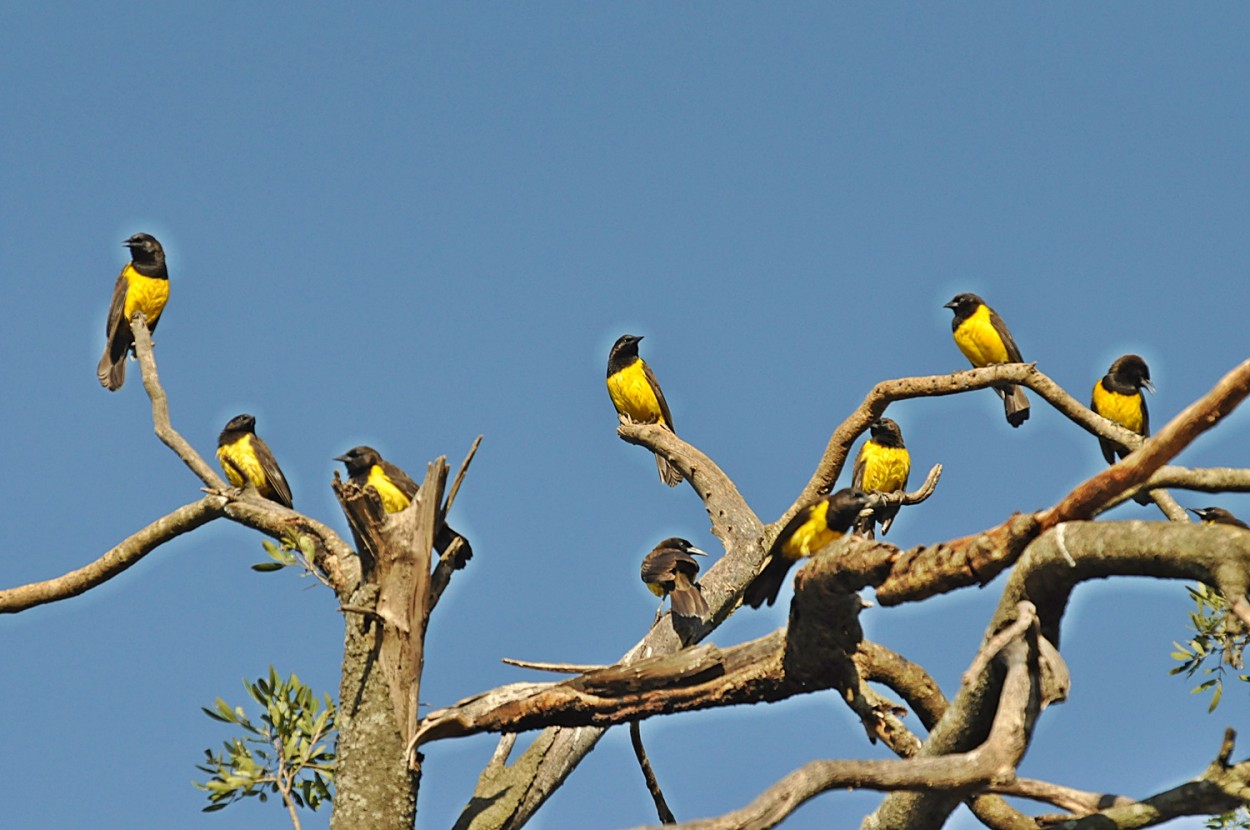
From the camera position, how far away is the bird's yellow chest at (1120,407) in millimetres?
12812

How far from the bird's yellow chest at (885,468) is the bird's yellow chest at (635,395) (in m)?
1.97

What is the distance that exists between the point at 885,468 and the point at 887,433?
11.4 inches

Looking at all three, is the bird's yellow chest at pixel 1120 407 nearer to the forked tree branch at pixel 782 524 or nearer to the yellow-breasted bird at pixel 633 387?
the yellow-breasted bird at pixel 633 387

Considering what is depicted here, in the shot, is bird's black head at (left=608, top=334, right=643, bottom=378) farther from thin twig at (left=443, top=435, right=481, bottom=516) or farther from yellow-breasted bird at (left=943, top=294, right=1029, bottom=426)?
thin twig at (left=443, top=435, right=481, bottom=516)

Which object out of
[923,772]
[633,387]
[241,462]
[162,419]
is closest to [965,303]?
[633,387]

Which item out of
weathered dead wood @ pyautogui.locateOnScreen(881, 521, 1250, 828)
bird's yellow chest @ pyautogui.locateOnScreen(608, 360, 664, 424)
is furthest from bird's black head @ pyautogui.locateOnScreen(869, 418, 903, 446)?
weathered dead wood @ pyautogui.locateOnScreen(881, 521, 1250, 828)

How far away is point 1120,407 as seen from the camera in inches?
→ 504

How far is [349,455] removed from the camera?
9.66 m

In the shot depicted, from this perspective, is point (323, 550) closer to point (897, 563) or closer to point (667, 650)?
point (667, 650)

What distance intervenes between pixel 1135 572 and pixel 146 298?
8.92m

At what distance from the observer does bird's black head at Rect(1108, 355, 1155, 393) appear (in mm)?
12711

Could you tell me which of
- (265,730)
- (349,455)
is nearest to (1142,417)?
(349,455)

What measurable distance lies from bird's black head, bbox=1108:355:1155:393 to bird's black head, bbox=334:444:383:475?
6886 mm

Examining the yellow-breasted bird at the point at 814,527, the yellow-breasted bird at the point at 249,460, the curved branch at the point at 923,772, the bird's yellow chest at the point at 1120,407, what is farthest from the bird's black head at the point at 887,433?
the curved branch at the point at 923,772
